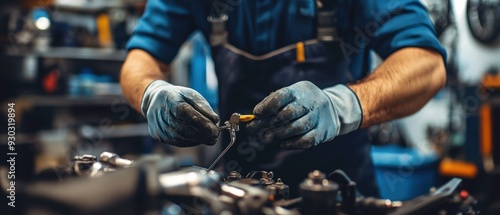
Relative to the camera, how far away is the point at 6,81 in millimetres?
1105

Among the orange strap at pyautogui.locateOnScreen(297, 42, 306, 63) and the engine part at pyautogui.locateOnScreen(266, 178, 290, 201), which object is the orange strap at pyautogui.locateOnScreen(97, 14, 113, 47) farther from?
the engine part at pyautogui.locateOnScreen(266, 178, 290, 201)

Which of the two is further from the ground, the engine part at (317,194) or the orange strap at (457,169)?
the engine part at (317,194)

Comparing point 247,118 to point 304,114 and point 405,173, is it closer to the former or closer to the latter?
point 304,114

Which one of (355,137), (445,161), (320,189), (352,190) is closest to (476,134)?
(445,161)

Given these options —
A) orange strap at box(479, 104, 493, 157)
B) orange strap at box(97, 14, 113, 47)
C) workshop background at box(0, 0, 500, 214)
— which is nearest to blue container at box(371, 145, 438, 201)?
workshop background at box(0, 0, 500, 214)

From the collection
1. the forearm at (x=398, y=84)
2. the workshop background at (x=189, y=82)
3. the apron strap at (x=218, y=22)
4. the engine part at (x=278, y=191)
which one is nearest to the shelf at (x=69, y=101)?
the workshop background at (x=189, y=82)

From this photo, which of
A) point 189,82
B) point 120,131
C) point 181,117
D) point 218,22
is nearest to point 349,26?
point 218,22

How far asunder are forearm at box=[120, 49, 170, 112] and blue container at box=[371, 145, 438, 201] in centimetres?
104

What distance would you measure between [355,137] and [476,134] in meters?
1.40

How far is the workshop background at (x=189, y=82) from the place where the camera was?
5.41 ft

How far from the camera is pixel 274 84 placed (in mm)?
734

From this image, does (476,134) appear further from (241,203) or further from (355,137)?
(241,203)

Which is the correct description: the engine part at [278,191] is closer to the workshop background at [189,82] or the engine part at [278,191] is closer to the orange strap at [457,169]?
the workshop background at [189,82]

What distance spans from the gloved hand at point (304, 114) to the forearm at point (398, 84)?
34mm
